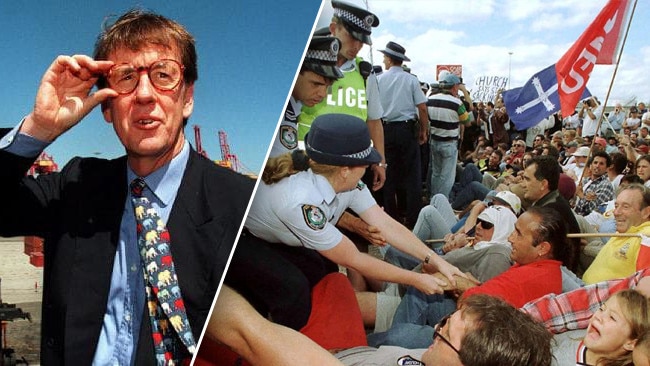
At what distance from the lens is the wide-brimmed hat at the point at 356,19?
3.76ft

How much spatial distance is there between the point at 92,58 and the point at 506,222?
1130 millimetres

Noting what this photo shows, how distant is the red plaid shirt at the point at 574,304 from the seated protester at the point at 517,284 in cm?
4

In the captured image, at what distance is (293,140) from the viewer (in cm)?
108

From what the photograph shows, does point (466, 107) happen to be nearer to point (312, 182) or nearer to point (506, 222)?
point (506, 222)

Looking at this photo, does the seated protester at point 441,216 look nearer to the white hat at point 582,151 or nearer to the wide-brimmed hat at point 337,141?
the wide-brimmed hat at point 337,141

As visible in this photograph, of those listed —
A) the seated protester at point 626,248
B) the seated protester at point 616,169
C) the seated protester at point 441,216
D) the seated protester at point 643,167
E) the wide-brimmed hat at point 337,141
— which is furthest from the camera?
the seated protester at point 643,167

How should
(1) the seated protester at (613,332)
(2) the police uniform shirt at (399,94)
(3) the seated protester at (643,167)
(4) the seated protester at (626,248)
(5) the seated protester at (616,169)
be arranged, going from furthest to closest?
(3) the seated protester at (643,167) < (5) the seated protester at (616,169) < (4) the seated protester at (626,248) < (2) the police uniform shirt at (399,94) < (1) the seated protester at (613,332)

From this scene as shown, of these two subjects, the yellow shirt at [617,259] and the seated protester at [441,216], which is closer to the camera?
the yellow shirt at [617,259]

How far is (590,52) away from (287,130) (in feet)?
3.39

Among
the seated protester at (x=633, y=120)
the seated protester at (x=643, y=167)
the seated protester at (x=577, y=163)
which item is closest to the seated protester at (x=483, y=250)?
the seated protester at (x=577, y=163)

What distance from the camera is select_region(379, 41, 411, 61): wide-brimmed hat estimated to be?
1.32 meters

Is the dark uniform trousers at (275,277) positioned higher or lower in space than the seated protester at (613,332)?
higher

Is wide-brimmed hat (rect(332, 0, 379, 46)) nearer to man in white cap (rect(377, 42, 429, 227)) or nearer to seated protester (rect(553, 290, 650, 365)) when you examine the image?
man in white cap (rect(377, 42, 429, 227))

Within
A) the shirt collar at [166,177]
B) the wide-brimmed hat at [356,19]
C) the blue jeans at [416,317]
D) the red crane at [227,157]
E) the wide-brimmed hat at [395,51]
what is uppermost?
the wide-brimmed hat at [356,19]
